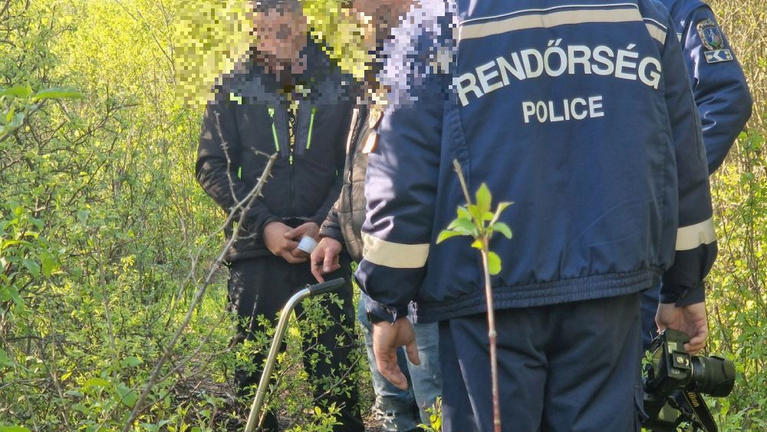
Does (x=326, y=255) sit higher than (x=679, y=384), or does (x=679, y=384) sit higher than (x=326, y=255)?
(x=326, y=255)

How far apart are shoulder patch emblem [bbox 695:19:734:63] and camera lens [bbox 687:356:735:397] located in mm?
1291

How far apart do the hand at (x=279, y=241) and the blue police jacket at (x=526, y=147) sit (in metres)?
2.02

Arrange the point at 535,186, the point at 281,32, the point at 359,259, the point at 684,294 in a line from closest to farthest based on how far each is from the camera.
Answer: the point at 535,186
the point at 684,294
the point at 281,32
the point at 359,259

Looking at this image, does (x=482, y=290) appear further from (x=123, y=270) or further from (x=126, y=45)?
(x=126, y=45)

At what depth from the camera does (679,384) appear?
3355mm

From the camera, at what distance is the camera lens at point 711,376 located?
11.1 ft

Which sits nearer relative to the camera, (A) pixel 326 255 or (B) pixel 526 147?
(B) pixel 526 147

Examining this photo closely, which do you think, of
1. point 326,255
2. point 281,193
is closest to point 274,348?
point 326,255

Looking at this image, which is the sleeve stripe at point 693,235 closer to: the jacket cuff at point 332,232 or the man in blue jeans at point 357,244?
the man in blue jeans at point 357,244

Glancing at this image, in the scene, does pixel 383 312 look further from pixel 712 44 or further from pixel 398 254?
pixel 712 44

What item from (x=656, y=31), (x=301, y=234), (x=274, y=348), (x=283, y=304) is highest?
(x=656, y=31)

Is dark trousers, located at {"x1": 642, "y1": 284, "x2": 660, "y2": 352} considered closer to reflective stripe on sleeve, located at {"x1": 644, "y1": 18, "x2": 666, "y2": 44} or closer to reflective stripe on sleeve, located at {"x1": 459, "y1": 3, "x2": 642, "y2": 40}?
reflective stripe on sleeve, located at {"x1": 644, "y1": 18, "x2": 666, "y2": 44}

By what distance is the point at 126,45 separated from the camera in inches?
361

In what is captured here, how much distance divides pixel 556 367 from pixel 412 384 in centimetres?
132
